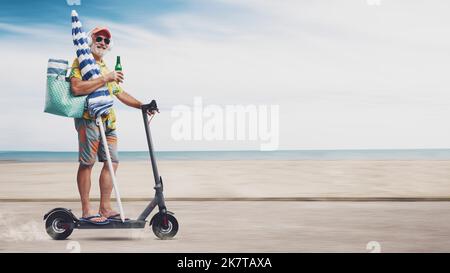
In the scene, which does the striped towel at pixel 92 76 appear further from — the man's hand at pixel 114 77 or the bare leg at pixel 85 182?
the bare leg at pixel 85 182

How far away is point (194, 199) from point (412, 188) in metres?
5.41

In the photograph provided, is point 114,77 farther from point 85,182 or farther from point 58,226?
point 58,226

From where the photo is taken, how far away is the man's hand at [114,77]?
7.67 metres

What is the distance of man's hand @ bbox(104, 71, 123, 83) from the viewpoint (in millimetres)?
7674

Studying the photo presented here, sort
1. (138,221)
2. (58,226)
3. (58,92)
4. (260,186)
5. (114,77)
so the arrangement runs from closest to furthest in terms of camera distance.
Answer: (114,77), (58,92), (138,221), (58,226), (260,186)

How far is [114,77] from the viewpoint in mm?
7672

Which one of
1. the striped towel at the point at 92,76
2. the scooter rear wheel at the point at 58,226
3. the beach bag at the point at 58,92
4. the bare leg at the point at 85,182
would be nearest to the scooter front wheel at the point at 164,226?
the bare leg at the point at 85,182

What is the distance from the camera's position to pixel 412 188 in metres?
16.2

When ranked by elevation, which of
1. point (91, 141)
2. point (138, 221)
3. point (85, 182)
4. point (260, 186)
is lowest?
point (138, 221)

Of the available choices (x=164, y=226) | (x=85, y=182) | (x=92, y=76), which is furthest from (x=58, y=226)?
(x=92, y=76)

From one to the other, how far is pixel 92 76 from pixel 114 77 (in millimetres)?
322

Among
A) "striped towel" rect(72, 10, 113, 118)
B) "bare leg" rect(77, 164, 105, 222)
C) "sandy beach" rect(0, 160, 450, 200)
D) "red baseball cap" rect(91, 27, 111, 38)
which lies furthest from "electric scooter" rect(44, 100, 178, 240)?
"sandy beach" rect(0, 160, 450, 200)
